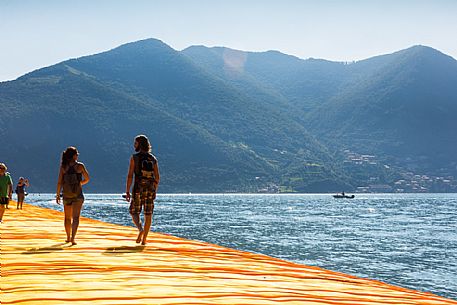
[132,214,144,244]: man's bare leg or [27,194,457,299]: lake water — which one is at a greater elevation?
[132,214,144,244]: man's bare leg

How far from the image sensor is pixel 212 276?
586 cm

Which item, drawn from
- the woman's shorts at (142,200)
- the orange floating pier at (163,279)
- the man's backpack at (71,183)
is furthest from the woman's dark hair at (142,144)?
the orange floating pier at (163,279)

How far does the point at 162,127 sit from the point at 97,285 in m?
191

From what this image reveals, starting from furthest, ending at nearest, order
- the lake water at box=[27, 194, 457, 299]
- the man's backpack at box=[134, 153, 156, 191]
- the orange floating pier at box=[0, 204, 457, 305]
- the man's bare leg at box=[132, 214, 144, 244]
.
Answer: the lake water at box=[27, 194, 457, 299] < the man's bare leg at box=[132, 214, 144, 244] < the man's backpack at box=[134, 153, 156, 191] < the orange floating pier at box=[0, 204, 457, 305]

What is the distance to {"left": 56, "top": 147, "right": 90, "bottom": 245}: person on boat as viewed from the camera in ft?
27.2

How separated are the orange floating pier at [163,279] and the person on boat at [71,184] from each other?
1.22 ft

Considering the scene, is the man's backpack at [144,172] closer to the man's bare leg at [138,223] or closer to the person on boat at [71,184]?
the man's bare leg at [138,223]

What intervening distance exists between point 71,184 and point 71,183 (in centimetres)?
2

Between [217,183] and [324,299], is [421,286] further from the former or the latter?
[217,183]

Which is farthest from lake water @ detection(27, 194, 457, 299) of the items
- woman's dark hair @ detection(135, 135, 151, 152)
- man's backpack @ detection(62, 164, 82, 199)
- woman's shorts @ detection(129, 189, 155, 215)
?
man's backpack @ detection(62, 164, 82, 199)

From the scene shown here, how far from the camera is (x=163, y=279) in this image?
17.9ft

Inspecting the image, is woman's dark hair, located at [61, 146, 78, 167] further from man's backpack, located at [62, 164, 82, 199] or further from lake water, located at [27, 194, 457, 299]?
lake water, located at [27, 194, 457, 299]

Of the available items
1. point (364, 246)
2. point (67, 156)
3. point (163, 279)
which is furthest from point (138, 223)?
point (364, 246)

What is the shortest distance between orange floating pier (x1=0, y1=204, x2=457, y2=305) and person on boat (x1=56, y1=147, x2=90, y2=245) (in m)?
0.37
